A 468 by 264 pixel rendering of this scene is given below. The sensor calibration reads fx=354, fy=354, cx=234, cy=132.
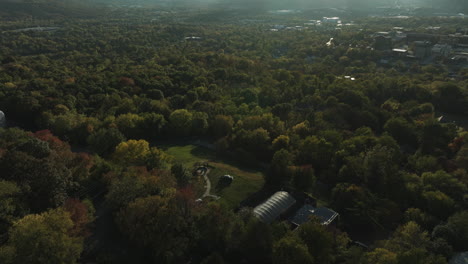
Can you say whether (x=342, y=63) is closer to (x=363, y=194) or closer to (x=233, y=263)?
(x=363, y=194)

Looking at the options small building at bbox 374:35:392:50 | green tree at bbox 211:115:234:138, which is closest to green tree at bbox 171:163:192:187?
green tree at bbox 211:115:234:138

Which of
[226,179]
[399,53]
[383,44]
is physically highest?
A: [383,44]

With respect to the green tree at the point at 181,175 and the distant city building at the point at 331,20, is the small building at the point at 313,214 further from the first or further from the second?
the distant city building at the point at 331,20

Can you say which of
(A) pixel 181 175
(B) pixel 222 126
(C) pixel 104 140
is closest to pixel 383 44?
(B) pixel 222 126

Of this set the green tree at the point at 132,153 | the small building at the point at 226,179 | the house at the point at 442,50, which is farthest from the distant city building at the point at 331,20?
the green tree at the point at 132,153

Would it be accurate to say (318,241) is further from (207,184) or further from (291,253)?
(207,184)

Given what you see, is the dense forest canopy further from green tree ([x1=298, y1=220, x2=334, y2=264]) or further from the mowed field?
the mowed field
